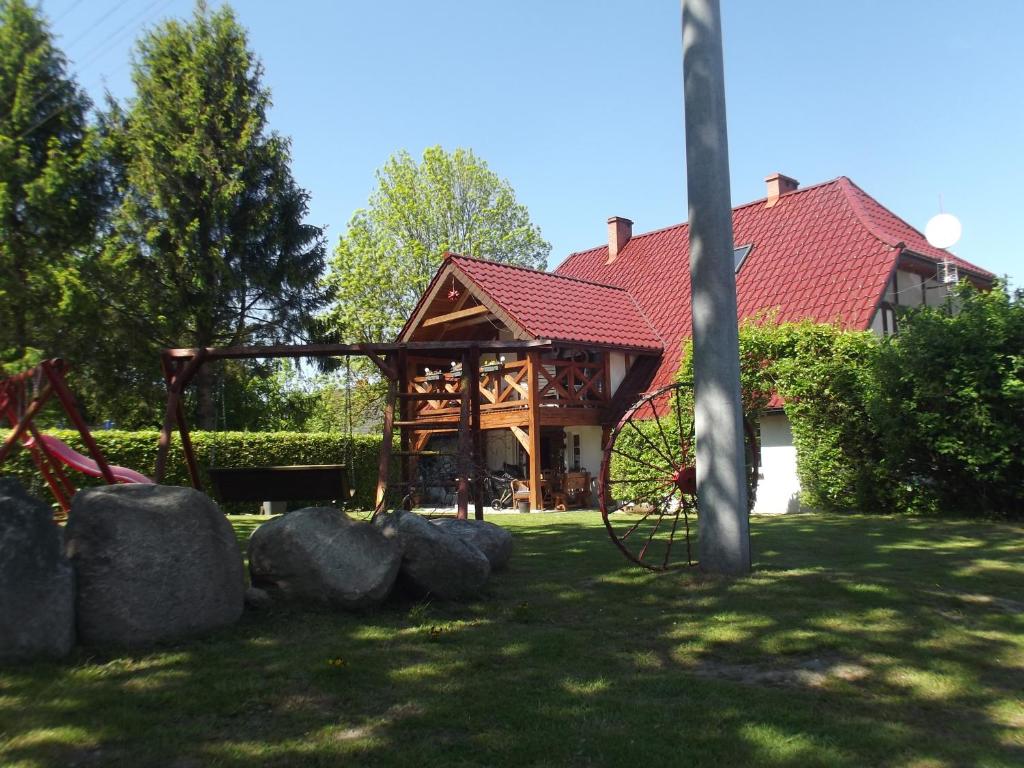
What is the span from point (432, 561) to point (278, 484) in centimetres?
270

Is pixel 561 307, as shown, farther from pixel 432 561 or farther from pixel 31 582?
pixel 31 582

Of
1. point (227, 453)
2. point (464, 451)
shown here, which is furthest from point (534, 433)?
point (464, 451)

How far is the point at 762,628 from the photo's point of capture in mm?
5574

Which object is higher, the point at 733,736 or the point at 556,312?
the point at 556,312

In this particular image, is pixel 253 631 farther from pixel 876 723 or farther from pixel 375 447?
pixel 375 447

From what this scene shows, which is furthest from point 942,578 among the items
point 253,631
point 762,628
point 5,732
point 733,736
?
point 5,732

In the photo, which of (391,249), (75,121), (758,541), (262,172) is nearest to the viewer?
(758,541)

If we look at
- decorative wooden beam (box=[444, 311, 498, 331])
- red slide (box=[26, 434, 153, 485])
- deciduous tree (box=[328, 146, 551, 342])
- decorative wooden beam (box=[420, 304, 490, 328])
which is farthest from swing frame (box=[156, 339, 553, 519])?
deciduous tree (box=[328, 146, 551, 342])

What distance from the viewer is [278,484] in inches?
330

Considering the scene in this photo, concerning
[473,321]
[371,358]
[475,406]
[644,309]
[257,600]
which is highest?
[644,309]

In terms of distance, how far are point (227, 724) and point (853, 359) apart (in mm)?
13228

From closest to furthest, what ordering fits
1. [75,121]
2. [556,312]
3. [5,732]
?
[5,732] → [556,312] → [75,121]

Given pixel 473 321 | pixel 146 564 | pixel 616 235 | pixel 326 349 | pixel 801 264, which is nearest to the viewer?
pixel 146 564

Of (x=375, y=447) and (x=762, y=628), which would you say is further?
(x=375, y=447)
